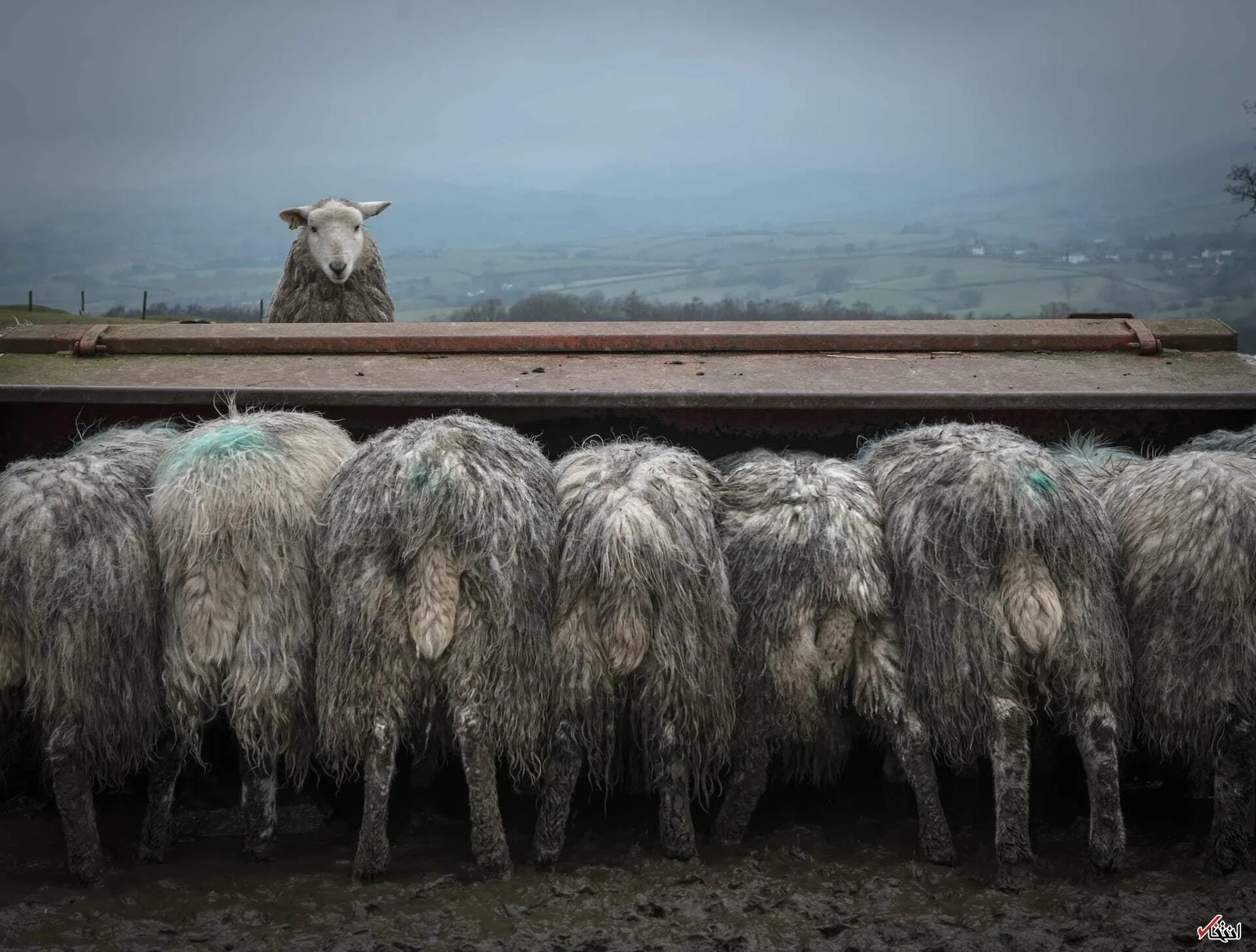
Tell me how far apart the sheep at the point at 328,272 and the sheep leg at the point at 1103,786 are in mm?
4294

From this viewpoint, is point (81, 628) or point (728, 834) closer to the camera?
point (81, 628)

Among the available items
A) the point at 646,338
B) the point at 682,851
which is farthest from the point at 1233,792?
the point at 646,338

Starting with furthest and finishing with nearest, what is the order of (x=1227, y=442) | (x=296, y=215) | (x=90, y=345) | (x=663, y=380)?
(x=296, y=215) < (x=90, y=345) < (x=663, y=380) < (x=1227, y=442)

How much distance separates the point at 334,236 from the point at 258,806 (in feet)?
12.5

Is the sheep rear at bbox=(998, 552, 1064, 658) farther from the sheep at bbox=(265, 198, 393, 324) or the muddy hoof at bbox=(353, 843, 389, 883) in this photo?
the sheep at bbox=(265, 198, 393, 324)

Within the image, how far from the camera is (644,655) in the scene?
10.3 feet

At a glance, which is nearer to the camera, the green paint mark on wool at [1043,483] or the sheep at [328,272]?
the green paint mark on wool at [1043,483]

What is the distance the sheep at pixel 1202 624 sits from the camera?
3109 millimetres

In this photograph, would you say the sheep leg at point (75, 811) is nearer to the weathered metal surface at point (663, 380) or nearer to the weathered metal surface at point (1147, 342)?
the weathered metal surface at point (663, 380)

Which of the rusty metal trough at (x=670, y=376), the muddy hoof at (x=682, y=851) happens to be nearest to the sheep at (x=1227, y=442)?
the rusty metal trough at (x=670, y=376)

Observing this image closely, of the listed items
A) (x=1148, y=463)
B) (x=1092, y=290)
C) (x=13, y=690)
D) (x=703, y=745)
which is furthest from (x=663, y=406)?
(x=1092, y=290)

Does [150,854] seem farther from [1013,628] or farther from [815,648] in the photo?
[1013,628]

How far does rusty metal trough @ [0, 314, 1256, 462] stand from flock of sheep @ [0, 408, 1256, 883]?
72 centimetres

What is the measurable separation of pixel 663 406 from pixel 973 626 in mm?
1341
